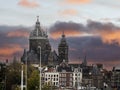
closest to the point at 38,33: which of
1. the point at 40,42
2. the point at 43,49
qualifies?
the point at 40,42

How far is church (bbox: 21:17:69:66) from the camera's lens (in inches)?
7347

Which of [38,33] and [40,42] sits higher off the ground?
[38,33]

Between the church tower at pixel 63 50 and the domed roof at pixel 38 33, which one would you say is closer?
the church tower at pixel 63 50

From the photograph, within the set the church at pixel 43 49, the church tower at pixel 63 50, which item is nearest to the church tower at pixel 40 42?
the church at pixel 43 49

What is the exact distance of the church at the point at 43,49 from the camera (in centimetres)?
18662

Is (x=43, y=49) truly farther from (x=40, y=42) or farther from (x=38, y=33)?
(x=38, y=33)

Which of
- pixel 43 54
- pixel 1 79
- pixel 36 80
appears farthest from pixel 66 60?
pixel 36 80

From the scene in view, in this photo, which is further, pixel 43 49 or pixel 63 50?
pixel 63 50

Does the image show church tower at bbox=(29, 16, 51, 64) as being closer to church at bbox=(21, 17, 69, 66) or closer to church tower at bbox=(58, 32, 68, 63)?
church at bbox=(21, 17, 69, 66)

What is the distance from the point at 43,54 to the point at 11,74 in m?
81.3

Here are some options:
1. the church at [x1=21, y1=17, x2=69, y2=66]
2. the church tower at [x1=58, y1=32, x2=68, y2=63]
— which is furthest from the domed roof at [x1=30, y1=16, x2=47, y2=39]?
the church tower at [x1=58, y1=32, x2=68, y2=63]

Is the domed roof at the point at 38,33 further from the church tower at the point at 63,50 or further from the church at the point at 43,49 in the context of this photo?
the church tower at the point at 63,50

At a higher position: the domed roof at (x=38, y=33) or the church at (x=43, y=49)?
the domed roof at (x=38, y=33)

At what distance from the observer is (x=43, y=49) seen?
18912 cm
